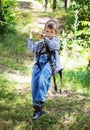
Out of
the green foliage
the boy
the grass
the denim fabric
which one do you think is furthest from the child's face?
the green foliage

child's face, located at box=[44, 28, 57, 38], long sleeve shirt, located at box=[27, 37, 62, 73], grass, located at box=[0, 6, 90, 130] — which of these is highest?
child's face, located at box=[44, 28, 57, 38]

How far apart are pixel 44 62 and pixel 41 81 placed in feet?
1.17

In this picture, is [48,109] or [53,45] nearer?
[53,45]

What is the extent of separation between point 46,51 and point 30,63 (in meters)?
10.4

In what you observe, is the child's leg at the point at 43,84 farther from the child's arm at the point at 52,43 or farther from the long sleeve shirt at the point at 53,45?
the child's arm at the point at 52,43

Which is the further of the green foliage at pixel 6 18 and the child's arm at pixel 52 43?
the green foliage at pixel 6 18

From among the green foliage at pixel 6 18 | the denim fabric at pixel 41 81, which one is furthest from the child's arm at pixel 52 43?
the green foliage at pixel 6 18

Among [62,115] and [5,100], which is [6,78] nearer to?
[5,100]

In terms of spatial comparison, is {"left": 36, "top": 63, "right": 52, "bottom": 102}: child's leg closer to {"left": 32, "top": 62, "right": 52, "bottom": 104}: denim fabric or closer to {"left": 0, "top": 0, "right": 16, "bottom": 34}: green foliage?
{"left": 32, "top": 62, "right": 52, "bottom": 104}: denim fabric

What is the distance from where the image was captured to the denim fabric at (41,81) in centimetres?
613

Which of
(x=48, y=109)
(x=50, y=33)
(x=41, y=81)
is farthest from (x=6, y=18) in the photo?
(x=41, y=81)

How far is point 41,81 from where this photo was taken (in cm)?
613

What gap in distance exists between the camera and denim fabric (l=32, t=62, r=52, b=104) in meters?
6.13

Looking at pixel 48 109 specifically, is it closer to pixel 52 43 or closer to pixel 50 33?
pixel 52 43
